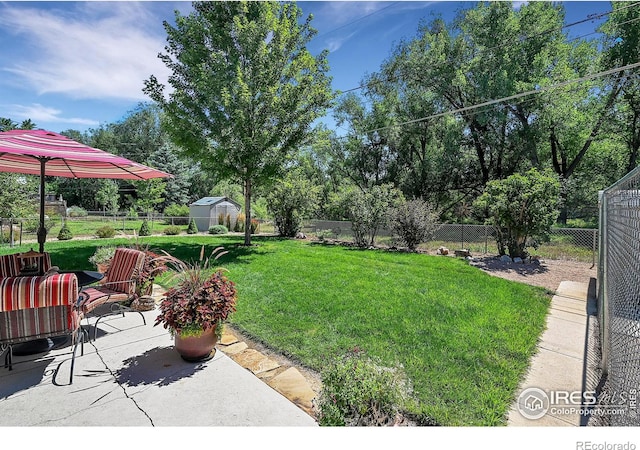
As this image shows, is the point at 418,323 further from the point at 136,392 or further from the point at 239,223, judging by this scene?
the point at 239,223

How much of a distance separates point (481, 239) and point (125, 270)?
1091 centimetres

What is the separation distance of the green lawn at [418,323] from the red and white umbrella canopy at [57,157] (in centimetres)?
258

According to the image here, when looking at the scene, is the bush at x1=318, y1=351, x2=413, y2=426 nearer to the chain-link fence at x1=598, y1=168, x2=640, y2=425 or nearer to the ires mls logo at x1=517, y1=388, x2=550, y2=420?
the ires mls logo at x1=517, y1=388, x2=550, y2=420

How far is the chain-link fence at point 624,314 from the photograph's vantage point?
1.97 meters

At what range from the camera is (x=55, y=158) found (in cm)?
350

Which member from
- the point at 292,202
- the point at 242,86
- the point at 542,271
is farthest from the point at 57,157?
the point at 292,202

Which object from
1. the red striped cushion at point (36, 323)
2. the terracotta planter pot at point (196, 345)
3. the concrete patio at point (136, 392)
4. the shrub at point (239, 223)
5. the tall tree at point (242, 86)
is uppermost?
the tall tree at point (242, 86)

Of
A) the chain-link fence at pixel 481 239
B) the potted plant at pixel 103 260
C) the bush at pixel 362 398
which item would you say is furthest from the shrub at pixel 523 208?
the potted plant at pixel 103 260

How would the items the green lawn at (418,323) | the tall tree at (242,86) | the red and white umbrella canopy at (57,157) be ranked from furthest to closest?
the tall tree at (242,86) → the red and white umbrella canopy at (57,157) → the green lawn at (418,323)

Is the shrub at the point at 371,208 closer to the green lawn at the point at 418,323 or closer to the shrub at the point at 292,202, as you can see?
the shrub at the point at 292,202

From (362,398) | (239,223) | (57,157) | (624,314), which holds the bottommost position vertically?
(362,398)

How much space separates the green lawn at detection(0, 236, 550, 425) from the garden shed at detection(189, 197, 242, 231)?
13.3m

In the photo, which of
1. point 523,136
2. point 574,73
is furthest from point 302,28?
point 574,73

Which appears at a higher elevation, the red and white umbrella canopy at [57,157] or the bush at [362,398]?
the red and white umbrella canopy at [57,157]
